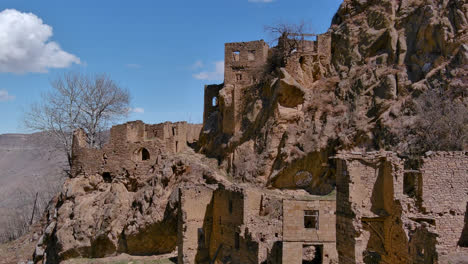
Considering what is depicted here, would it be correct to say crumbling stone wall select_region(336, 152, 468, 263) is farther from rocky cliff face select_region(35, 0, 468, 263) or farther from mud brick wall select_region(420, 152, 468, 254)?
rocky cliff face select_region(35, 0, 468, 263)

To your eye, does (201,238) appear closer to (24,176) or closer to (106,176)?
(106,176)

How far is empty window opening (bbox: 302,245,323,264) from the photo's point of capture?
49.3 feet

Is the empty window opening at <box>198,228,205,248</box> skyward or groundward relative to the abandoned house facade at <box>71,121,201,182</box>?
groundward

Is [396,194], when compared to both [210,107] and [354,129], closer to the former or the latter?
[354,129]

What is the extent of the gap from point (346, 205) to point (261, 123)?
1378 cm

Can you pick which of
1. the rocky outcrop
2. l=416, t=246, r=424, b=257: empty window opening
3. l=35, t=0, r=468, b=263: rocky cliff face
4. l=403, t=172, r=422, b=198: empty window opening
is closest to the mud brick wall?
l=403, t=172, r=422, b=198: empty window opening

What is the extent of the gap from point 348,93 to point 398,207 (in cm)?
1308

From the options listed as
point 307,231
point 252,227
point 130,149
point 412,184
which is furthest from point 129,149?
point 412,184

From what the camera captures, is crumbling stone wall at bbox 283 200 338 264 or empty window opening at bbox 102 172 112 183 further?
empty window opening at bbox 102 172 112 183

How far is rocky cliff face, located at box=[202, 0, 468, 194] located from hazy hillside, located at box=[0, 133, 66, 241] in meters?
16.0

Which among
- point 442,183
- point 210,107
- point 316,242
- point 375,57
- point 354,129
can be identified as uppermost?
point 375,57

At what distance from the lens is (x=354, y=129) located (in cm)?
2162

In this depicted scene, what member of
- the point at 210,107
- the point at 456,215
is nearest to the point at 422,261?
the point at 456,215

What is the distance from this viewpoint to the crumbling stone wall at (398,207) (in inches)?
422
